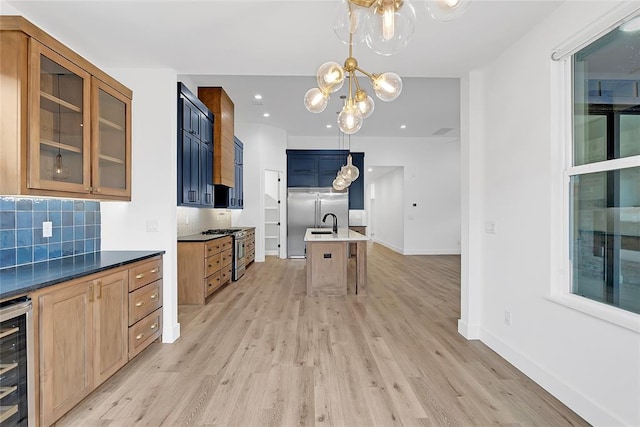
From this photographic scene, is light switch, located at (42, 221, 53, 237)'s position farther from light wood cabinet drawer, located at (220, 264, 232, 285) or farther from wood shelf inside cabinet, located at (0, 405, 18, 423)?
light wood cabinet drawer, located at (220, 264, 232, 285)

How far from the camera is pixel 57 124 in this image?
6.73 ft

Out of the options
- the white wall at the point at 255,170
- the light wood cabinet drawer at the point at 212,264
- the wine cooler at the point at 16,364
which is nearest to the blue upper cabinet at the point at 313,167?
the white wall at the point at 255,170

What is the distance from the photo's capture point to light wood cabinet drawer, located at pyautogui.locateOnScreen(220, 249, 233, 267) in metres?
4.98

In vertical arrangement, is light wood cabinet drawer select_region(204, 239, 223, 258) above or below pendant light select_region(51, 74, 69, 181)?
below

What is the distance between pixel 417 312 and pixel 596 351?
2.13 meters

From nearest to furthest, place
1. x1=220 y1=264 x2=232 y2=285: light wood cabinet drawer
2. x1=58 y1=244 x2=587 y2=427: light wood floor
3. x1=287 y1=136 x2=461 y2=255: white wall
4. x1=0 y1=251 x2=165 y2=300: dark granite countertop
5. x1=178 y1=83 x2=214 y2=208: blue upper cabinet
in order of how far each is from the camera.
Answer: x1=0 y1=251 x2=165 y2=300: dark granite countertop → x1=58 y1=244 x2=587 y2=427: light wood floor → x1=178 y1=83 x2=214 y2=208: blue upper cabinet → x1=220 y1=264 x2=232 y2=285: light wood cabinet drawer → x1=287 y1=136 x2=461 y2=255: white wall

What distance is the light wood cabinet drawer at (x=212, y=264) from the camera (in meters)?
4.30

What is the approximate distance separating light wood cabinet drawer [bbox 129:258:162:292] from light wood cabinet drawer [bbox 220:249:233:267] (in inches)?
80.6

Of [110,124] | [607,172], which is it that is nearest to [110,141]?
[110,124]

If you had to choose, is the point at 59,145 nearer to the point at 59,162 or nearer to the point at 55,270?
the point at 59,162

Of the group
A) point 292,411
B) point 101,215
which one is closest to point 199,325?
point 101,215

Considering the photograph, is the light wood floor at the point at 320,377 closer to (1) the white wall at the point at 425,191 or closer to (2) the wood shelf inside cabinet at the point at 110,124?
(2) the wood shelf inside cabinet at the point at 110,124

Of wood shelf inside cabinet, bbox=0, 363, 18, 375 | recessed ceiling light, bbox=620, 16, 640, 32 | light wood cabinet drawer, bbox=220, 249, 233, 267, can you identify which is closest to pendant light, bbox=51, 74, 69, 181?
wood shelf inside cabinet, bbox=0, 363, 18, 375

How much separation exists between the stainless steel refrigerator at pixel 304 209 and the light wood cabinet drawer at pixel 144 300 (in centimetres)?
529
